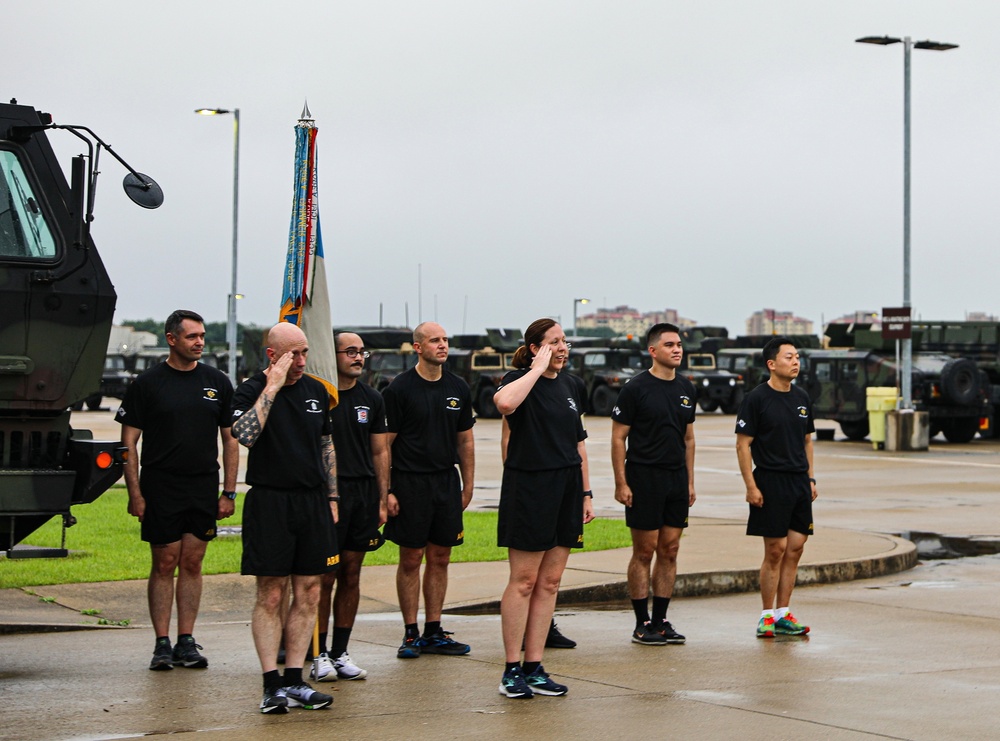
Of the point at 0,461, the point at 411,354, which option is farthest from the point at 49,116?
the point at 411,354

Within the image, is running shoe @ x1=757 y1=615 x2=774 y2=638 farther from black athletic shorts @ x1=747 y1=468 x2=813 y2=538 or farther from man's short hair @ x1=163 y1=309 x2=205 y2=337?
man's short hair @ x1=163 y1=309 x2=205 y2=337

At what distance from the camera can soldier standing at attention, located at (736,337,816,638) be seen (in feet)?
31.0

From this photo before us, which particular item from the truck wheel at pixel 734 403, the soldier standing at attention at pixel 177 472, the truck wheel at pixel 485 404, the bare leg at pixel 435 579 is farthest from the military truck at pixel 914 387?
the soldier standing at attention at pixel 177 472

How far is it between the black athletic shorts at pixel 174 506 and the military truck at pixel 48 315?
0.22m

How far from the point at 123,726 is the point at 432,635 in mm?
2445

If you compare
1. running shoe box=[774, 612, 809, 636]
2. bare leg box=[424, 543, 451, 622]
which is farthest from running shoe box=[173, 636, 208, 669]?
running shoe box=[774, 612, 809, 636]

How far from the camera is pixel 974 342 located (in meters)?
36.9

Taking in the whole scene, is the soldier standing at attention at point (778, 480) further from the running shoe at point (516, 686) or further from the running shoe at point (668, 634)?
the running shoe at point (516, 686)

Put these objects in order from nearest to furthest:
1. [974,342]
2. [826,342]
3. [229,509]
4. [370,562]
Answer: [229,509] < [370,562] < [974,342] < [826,342]

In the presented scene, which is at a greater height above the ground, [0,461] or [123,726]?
[0,461]

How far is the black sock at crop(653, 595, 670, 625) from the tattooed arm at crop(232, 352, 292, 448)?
3164 mm

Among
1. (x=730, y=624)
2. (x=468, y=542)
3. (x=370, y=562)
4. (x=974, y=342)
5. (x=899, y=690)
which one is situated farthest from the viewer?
(x=974, y=342)

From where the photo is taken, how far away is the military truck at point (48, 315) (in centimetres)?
791

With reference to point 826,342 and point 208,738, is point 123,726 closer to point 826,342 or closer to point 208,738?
point 208,738
